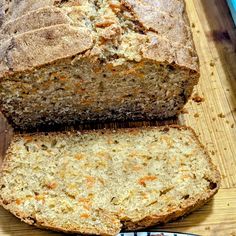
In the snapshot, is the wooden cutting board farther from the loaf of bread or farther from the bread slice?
the loaf of bread

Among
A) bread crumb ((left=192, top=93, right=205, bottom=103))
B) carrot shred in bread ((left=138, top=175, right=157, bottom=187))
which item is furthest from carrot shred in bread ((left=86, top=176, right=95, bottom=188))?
bread crumb ((left=192, top=93, right=205, bottom=103))

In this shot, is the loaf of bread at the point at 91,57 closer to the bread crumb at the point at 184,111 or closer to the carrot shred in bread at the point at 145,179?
the bread crumb at the point at 184,111

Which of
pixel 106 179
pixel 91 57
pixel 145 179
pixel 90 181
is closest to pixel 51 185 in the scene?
pixel 90 181

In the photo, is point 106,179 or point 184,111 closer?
point 106,179

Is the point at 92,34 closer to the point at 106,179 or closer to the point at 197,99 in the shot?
the point at 106,179

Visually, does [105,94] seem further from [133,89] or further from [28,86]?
[28,86]

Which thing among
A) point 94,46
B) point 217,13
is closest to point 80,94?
point 94,46
